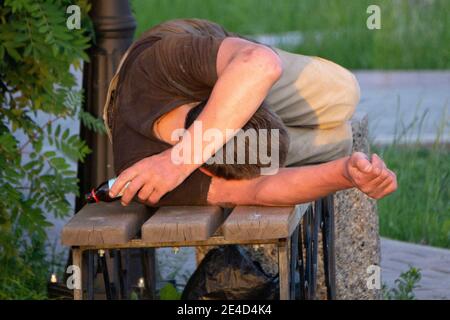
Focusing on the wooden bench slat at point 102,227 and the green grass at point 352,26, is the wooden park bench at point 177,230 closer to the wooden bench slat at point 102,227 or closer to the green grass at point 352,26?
the wooden bench slat at point 102,227

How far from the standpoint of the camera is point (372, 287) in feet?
14.9

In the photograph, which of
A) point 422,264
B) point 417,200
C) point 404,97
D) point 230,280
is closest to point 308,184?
point 230,280

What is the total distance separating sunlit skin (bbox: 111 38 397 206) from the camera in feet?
10.4

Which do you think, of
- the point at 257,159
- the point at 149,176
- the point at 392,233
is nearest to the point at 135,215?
the point at 149,176

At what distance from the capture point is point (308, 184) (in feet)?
11.0

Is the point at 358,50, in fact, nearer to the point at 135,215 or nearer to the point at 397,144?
the point at 397,144

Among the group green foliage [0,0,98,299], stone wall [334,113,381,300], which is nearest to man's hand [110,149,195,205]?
green foliage [0,0,98,299]

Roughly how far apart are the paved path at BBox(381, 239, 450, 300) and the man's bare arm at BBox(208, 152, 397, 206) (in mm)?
1511

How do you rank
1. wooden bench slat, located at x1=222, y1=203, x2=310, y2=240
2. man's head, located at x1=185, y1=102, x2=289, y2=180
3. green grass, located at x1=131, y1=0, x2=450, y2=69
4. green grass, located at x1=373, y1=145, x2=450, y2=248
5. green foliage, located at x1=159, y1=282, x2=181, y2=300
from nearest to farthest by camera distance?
wooden bench slat, located at x1=222, y1=203, x2=310, y2=240, man's head, located at x1=185, y1=102, x2=289, y2=180, green foliage, located at x1=159, y1=282, x2=181, y2=300, green grass, located at x1=373, y1=145, x2=450, y2=248, green grass, located at x1=131, y1=0, x2=450, y2=69

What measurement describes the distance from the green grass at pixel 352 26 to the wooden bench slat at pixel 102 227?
641cm

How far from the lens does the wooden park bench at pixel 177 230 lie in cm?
323

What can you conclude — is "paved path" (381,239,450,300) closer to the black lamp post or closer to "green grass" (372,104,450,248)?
"green grass" (372,104,450,248)

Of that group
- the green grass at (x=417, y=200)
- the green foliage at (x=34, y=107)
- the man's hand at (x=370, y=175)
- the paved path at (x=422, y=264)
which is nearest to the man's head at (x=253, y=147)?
the man's hand at (x=370, y=175)

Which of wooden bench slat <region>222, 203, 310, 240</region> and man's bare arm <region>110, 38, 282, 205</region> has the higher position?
man's bare arm <region>110, 38, 282, 205</region>
